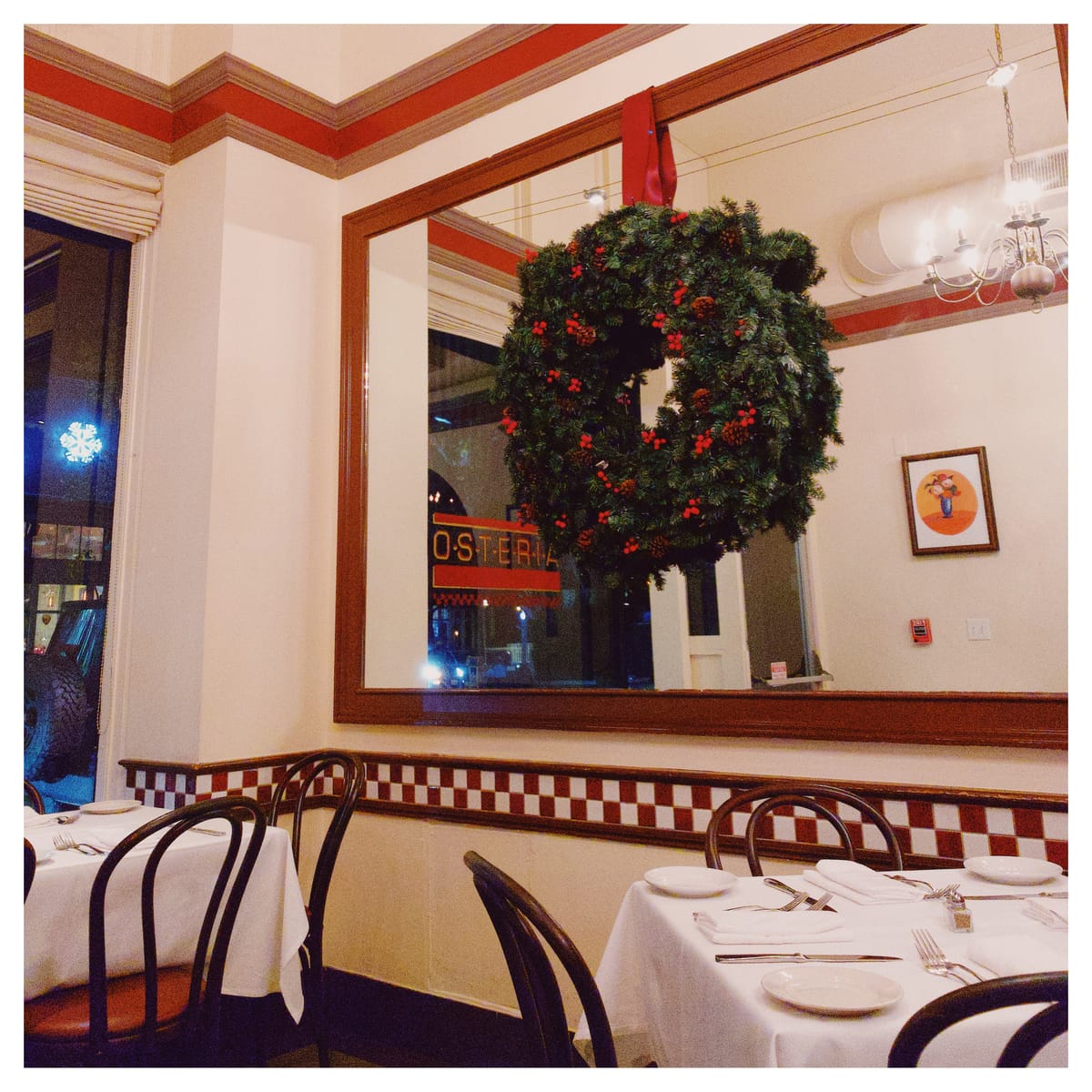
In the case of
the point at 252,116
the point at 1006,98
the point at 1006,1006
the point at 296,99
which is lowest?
the point at 1006,1006

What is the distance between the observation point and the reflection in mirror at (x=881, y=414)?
5.69 feet

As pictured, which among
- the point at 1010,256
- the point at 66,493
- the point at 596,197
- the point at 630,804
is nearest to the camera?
the point at 1010,256

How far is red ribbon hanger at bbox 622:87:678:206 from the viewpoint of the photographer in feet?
7.47

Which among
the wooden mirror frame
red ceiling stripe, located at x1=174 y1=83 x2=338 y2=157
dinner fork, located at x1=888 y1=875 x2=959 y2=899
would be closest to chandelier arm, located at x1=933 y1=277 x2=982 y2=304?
the wooden mirror frame

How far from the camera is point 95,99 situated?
9.19 ft

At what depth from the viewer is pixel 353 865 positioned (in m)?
2.77

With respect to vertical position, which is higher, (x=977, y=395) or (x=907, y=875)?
(x=977, y=395)

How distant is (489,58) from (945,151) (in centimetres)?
156

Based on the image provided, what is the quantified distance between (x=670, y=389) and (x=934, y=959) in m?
1.22

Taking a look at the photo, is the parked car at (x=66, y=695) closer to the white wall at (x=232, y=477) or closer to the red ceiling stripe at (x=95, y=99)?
the white wall at (x=232, y=477)

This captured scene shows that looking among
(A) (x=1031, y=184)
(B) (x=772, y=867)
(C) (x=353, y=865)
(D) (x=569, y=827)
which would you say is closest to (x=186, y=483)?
(C) (x=353, y=865)

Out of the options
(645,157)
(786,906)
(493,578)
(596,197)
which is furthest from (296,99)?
(786,906)

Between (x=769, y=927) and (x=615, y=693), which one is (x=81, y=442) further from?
(x=769, y=927)
